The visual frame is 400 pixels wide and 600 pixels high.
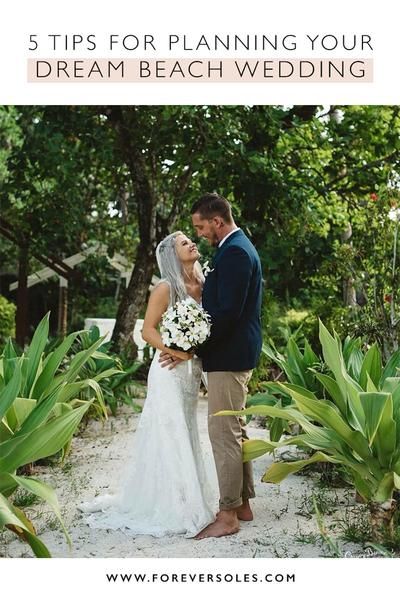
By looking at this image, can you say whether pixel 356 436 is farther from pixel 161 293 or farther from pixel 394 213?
pixel 394 213

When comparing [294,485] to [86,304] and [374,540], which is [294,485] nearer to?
[374,540]

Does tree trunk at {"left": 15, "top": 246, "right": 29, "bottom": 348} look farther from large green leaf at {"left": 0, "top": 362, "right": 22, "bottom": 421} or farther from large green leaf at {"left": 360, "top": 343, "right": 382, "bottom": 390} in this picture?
large green leaf at {"left": 0, "top": 362, "right": 22, "bottom": 421}

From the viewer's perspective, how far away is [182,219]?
Result: 10.6m

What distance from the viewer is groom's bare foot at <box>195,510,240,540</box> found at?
4.34m

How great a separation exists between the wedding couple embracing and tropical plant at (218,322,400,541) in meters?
0.44

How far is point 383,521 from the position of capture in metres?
3.89

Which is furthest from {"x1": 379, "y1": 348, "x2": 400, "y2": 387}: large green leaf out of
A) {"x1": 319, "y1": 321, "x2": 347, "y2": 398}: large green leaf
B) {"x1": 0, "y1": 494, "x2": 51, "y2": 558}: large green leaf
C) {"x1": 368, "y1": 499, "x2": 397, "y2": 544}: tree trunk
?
{"x1": 0, "y1": 494, "x2": 51, "y2": 558}: large green leaf

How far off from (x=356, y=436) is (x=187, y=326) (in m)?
1.21

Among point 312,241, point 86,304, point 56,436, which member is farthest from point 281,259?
point 86,304

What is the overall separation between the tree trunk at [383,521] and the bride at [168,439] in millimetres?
1097

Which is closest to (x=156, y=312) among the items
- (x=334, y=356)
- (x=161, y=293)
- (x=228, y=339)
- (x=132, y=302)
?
(x=161, y=293)

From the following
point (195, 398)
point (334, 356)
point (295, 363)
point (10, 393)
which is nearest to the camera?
point (10, 393)

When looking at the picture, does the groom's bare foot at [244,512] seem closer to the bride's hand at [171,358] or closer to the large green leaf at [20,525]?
the bride's hand at [171,358]

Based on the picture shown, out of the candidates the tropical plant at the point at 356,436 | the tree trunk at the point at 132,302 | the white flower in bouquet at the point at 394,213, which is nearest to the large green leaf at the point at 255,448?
the tropical plant at the point at 356,436
